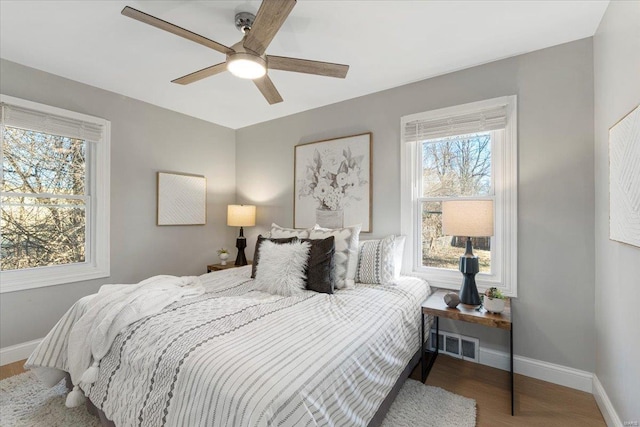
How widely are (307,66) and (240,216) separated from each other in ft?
7.41

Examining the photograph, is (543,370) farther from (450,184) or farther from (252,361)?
(252,361)

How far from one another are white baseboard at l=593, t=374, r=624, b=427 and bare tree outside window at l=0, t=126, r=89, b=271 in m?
4.26

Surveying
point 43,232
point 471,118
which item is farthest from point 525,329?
Result: point 43,232

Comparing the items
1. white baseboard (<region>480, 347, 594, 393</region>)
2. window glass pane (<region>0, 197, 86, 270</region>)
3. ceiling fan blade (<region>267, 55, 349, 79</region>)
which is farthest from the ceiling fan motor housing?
white baseboard (<region>480, 347, 594, 393</region>)

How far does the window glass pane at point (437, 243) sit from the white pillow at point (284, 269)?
119 centimetres

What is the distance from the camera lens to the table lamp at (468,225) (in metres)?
2.00

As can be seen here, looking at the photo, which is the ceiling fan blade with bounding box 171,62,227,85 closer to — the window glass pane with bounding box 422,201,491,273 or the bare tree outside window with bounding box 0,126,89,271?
the bare tree outside window with bounding box 0,126,89,271

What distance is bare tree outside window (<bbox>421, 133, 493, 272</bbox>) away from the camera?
245 cm

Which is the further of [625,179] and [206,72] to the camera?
[206,72]

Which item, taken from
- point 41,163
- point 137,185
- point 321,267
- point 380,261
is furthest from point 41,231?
point 380,261

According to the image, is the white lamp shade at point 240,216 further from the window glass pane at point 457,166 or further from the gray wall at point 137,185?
the window glass pane at point 457,166

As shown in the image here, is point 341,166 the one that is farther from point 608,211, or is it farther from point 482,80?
point 608,211

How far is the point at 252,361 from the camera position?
3.72ft

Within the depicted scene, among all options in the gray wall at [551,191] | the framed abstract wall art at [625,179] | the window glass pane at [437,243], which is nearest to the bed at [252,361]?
the window glass pane at [437,243]
